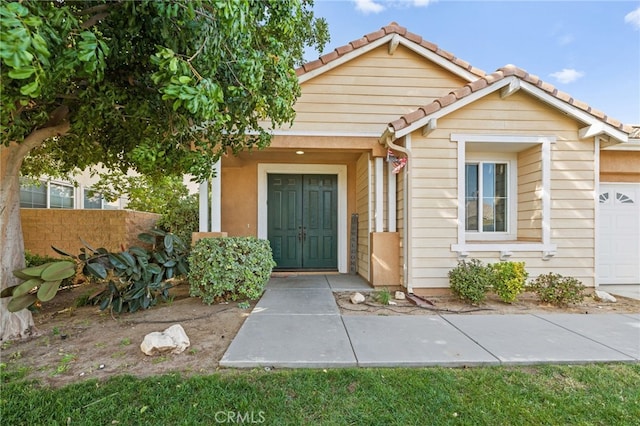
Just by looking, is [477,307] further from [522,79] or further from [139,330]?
[139,330]

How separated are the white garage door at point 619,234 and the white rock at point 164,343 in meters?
7.58

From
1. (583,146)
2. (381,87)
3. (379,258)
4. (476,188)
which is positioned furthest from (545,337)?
(381,87)

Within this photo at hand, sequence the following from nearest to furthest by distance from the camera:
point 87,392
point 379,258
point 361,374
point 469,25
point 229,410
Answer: point 229,410 → point 87,392 → point 361,374 → point 379,258 → point 469,25

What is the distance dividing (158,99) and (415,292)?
470 centimetres

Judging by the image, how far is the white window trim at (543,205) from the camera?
4918 mm

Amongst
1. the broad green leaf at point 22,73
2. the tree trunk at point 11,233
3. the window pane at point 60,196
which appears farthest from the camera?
the window pane at point 60,196

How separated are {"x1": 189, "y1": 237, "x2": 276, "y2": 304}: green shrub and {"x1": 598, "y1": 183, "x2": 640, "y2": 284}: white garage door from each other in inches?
266

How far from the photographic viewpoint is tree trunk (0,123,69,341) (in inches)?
128

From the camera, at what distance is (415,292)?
4945 millimetres

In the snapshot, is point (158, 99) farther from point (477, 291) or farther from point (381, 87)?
point (477, 291)

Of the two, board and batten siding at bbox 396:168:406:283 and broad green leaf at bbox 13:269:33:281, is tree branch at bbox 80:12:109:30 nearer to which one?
broad green leaf at bbox 13:269:33:281

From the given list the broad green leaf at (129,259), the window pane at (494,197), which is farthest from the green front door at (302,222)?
the broad green leaf at (129,259)

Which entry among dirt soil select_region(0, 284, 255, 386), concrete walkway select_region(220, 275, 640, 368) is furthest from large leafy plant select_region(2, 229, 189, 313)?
concrete walkway select_region(220, 275, 640, 368)

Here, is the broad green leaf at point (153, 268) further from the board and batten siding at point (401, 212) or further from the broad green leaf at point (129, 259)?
the board and batten siding at point (401, 212)
